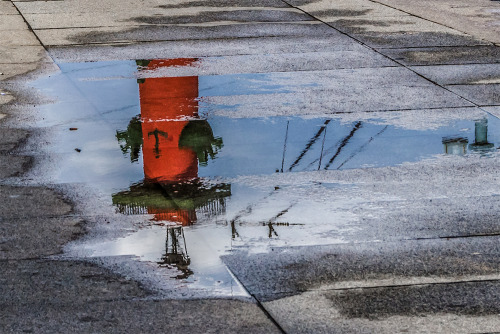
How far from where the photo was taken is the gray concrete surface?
16.5 feet

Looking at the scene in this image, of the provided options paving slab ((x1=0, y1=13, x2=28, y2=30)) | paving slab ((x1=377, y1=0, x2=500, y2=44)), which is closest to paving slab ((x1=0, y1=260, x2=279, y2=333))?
paving slab ((x1=377, y1=0, x2=500, y2=44))

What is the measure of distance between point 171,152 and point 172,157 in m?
0.16

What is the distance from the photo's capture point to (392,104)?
973 centimetres

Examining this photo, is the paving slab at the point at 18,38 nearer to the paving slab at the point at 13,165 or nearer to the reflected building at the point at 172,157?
the reflected building at the point at 172,157

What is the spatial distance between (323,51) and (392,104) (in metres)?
3.07

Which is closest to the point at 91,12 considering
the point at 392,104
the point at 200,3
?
the point at 200,3

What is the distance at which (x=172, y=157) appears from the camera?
310 inches

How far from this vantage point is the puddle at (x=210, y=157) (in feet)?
20.1

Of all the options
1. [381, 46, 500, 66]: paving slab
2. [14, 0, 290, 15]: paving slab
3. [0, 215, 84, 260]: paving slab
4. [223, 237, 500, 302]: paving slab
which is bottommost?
[223, 237, 500, 302]: paving slab

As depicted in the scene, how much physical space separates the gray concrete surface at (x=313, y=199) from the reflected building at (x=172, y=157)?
0.38m

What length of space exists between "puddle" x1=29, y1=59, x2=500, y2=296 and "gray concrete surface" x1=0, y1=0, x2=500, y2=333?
137 millimetres

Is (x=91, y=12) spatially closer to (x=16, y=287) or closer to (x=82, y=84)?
(x=82, y=84)

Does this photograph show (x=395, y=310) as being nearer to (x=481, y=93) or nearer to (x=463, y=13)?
(x=481, y=93)

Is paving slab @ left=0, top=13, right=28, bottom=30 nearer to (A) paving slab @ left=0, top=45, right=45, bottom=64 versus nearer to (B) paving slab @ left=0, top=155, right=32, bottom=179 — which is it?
(A) paving slab @ left=0, top=45, right=45, bottom=64
